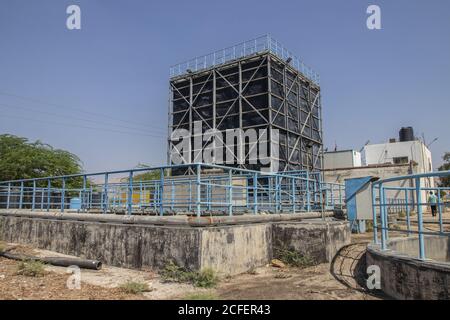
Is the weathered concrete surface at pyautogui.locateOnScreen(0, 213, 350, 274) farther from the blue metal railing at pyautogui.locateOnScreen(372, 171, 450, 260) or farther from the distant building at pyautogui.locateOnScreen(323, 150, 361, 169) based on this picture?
the distant building at pyautogui.locateOnScreen(323, 150, 361, 169)

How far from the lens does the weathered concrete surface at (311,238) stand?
824 cm

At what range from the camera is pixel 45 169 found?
23000 millimetres

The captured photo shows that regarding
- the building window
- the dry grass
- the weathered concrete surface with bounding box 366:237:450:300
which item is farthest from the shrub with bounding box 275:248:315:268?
the building window

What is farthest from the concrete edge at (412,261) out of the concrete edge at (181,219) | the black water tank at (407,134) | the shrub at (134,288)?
the black water tank at (407,134)

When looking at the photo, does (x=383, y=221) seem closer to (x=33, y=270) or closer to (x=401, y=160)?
(x=33, y=270)

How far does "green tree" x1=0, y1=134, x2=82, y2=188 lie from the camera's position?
21.8 metres

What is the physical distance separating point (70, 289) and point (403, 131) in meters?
44.6

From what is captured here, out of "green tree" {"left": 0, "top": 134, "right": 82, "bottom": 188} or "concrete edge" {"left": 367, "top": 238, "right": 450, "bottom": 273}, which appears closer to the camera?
"concrete edge" {"left": 367, "top": 238, "right": 450, "bottom": 273}

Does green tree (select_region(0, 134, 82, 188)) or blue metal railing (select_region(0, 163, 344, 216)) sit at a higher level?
green tree (select_region(0, 134, 82, 188))

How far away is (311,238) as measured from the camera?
27.2ft

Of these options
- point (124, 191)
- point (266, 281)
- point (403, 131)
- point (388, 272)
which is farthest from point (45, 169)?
point (403, 131)

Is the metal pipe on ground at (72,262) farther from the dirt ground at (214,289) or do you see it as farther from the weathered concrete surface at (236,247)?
the weathered concrete surface at (236,247)

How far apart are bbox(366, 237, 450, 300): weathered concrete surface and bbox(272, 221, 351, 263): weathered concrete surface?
208cm

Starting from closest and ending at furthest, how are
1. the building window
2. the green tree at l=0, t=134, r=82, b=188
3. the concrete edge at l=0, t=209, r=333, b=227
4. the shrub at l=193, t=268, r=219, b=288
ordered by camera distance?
the shrub at l=193, t=268, r=219, b=288, the concrete edge at l=0, t=209, r=333, b=227, the green tree at l=0, t=134, r=82, b=188, the building window
